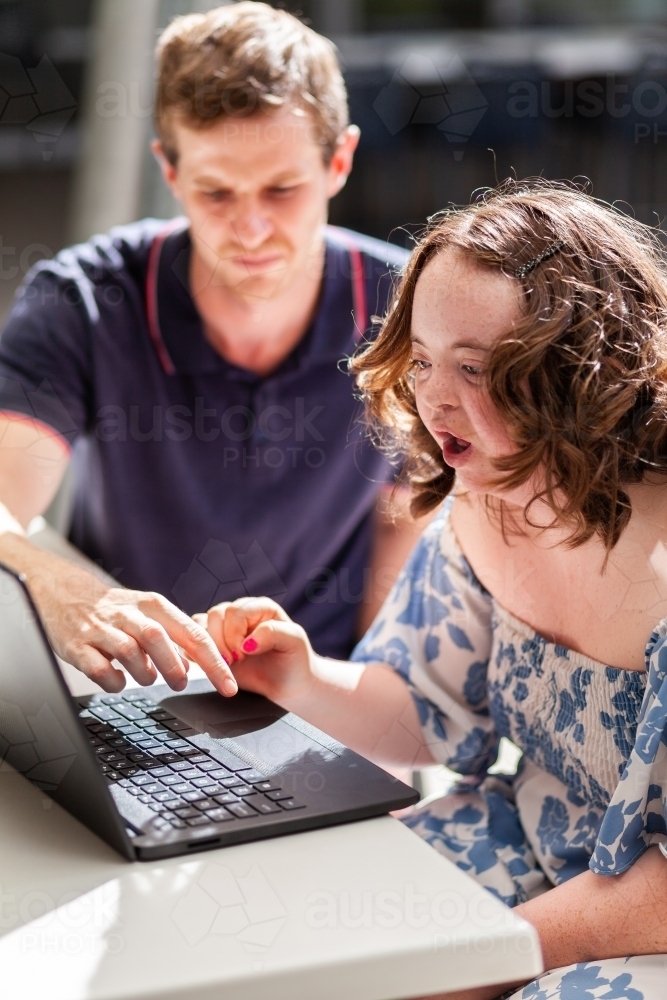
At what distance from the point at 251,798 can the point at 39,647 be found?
0.17m

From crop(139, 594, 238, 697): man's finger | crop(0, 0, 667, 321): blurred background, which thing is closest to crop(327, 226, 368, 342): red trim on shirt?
crop(139, 594, 238, 697): man's finger

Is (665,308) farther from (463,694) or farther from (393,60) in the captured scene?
(393,60)

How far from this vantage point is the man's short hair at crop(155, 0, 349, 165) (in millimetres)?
1372

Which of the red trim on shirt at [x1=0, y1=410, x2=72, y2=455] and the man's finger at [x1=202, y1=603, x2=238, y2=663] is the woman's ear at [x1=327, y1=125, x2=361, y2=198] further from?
the man's finger at [x1=202, y1=603, x2=238, y2=663]

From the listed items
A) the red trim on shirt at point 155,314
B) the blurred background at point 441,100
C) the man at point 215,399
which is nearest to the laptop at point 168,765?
the man at point 215,399

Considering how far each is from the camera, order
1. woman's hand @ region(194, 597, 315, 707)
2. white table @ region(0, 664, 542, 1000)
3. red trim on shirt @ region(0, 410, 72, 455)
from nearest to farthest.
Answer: white table @ region(0, 664, 542, 1000)
woman's hand @ region(194, 597, 315, 707)
red trim on shirt @ region(0, 410, 72, 455)

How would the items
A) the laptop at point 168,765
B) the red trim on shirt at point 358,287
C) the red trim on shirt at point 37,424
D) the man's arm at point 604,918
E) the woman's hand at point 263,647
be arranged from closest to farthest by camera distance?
the laptop at point 168,765, the man's arm at point 604,918, the woman's hand at point 263,647, the red trim on shirt at point 37,424, the red trim on shirt at point 358,287

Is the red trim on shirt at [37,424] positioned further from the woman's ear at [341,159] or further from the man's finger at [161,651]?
the man's finger at [161,651]

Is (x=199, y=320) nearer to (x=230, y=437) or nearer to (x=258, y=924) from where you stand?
(x=230, y=437)

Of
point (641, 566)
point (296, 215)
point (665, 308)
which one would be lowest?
point (641, 566)

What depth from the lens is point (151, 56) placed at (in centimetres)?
244

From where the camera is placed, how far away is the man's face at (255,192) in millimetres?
1378

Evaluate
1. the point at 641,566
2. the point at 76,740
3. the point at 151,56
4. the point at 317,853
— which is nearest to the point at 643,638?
the point at 641,566

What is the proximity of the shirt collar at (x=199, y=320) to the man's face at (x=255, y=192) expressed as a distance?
10 cm
